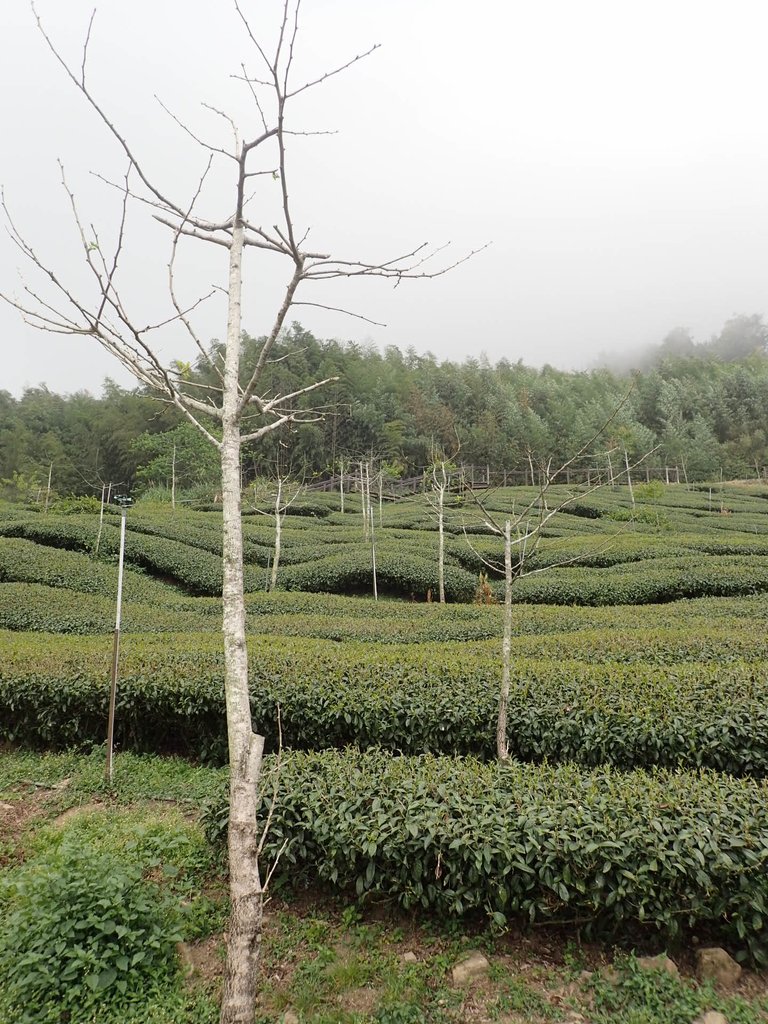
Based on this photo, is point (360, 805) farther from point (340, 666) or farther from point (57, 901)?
point (340, 666)

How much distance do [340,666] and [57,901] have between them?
4140 millimetres

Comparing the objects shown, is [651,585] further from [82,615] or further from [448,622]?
[82,615]

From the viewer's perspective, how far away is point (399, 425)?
2159 inches

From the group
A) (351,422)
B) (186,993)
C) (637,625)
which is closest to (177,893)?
(186,993)

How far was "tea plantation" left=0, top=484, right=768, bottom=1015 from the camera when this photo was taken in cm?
366

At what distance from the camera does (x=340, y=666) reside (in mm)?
7246

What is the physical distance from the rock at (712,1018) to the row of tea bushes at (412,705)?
98.8 inches

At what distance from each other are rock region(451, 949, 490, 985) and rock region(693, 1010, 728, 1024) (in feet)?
3.90

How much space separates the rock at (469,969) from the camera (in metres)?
3.46

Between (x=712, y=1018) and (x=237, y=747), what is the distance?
3.06 meters

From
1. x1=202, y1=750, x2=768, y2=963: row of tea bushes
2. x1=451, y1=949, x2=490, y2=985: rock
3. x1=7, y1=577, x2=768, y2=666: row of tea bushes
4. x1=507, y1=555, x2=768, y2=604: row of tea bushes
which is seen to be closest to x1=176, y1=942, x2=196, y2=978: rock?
x1=202, y1=750, x2=768, y2=963: row of tea bushes

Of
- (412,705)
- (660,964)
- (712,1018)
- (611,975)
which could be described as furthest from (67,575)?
(712,1018)

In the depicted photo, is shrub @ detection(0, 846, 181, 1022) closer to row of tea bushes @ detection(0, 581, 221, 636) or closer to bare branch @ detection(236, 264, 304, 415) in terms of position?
bare branch @ detection(236, 264, 304, 415)

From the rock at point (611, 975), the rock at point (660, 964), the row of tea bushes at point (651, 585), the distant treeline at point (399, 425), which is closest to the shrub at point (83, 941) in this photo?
the rock at point (611, 975)
